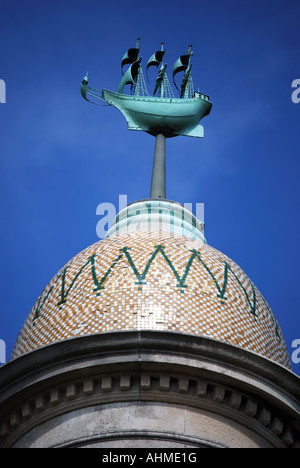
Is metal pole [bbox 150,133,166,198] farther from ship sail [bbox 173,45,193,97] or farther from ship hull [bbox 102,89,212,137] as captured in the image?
ship sail [bbox 173,45,193,97]

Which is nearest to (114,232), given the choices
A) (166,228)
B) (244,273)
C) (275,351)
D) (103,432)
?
(166,228)

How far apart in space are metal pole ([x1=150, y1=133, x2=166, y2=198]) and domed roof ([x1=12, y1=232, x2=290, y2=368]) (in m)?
3.29

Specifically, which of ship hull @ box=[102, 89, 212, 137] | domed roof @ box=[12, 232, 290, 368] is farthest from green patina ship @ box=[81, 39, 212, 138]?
domed roof @ box=[12, 232, 290, 368]

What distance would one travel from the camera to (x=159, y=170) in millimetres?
22797

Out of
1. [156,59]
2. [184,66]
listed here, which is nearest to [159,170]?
[184,66]

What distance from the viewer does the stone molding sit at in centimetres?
1520

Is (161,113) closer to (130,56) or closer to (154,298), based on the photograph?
(130,56)

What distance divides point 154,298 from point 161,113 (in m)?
8.04

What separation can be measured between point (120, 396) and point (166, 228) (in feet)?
16.5

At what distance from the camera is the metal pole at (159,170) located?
22.0 m

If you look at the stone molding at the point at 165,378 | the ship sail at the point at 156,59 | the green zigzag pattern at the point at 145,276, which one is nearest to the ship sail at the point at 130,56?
the ship sail at the point at 156,59

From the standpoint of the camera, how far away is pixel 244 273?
18828mm

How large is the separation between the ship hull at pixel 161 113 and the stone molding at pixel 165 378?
32.0 ft

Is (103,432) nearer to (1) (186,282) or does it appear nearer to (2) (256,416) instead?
(2) (256,416)
